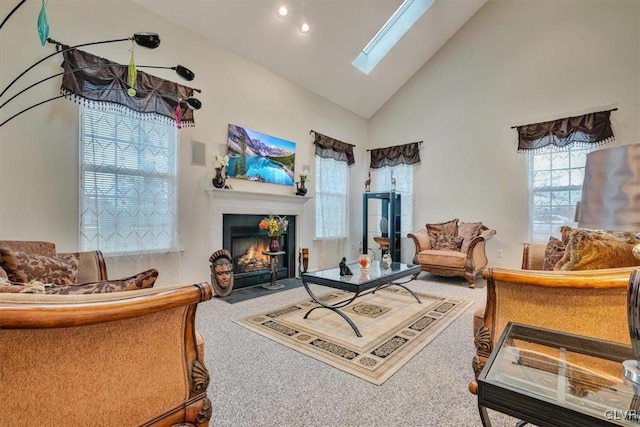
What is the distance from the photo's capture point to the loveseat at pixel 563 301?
1.39 m

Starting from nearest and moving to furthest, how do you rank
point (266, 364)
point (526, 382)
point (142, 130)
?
1. point (526, 382)
2. point (266, 364)
3. point (142, 130)

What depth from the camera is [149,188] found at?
3406mm

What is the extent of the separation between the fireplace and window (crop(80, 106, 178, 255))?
800mm

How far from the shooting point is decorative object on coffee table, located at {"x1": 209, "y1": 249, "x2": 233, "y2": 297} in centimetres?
374

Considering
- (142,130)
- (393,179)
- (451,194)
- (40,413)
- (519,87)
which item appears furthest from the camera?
(393,179)

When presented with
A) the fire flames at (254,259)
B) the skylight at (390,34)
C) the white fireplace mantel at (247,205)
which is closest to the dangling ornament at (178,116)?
the white fireplace mantel at (247,205)

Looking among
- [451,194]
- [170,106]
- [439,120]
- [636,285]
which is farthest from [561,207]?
[170,106]

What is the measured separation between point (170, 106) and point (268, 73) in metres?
1.80

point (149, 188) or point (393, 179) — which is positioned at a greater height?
point (393, 179)

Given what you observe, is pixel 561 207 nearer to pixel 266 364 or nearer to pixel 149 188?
pixel 266 364

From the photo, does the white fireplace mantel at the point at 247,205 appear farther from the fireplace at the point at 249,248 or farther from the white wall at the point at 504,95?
the white wall at the point at 504,95

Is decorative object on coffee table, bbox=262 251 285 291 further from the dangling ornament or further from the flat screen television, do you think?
the dangling ornament

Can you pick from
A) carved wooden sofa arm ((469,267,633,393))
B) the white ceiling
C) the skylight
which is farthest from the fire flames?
the skylight

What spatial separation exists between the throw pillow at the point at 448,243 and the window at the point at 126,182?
4.00 meters
